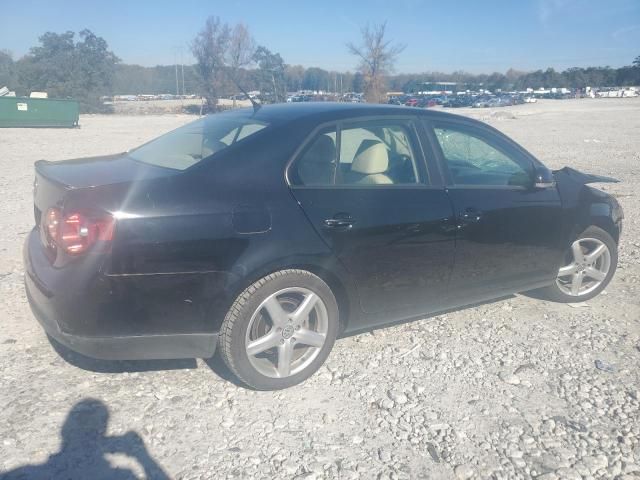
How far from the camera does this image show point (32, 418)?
2.91 metres

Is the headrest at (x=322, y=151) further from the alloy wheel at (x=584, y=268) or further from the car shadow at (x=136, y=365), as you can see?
the alloy wheel at (x=584, y=268)

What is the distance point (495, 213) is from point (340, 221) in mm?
1275

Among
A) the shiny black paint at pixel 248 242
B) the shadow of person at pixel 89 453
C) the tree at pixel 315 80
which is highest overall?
the tree at pixel 315 80

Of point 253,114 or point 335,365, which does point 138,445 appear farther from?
point 253,114

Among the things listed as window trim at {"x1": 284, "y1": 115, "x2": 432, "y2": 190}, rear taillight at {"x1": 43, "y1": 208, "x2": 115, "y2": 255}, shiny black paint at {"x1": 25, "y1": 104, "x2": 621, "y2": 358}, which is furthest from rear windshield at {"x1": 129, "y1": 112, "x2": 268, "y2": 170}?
rear taillight at {"x1": 43, "y1": 208, "x2": 115, "y2": 255}

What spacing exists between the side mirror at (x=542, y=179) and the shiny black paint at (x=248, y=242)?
0.36 ft

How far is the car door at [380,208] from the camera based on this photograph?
3.26 metres

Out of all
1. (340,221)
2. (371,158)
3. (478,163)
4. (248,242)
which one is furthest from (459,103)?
(248,242)

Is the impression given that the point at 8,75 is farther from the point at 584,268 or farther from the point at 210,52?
the point at 584,268

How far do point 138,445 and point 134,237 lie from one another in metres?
1.02

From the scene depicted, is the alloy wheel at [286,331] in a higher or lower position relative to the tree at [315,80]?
lower

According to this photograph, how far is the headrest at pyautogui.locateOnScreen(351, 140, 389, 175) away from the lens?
357 cm

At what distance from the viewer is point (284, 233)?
3.04 metres

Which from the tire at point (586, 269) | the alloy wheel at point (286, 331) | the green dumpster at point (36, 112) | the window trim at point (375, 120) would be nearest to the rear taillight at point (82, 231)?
the alloy wheel at point (286, 331)
